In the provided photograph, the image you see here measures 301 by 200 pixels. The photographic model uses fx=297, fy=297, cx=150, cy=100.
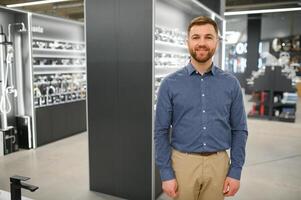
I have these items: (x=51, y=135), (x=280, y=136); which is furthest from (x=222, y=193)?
(x=280, y=136)

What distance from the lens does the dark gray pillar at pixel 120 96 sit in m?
3.09

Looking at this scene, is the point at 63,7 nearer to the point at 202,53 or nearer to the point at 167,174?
the point at 202,53

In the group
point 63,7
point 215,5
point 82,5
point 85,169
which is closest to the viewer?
point 85,169

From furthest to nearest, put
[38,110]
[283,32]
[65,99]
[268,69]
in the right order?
[283,32] → [268,69] → [65,99] → [38,110]

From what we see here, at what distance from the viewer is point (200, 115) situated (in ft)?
5.73

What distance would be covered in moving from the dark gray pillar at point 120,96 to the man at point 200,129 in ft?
4.25

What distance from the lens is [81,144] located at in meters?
5.65

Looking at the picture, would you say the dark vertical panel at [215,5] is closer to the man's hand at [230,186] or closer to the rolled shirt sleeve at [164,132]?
the rolled shirt sleeve at [164,132]

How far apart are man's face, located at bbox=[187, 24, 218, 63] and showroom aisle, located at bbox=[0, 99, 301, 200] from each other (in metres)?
2.16

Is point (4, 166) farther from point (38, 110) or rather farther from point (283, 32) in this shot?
point (283, 32)

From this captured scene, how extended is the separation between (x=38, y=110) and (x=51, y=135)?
622 mm

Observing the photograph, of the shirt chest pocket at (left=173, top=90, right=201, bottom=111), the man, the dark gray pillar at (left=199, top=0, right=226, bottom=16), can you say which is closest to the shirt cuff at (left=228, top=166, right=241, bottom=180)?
the man

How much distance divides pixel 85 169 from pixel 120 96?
161 centimetres

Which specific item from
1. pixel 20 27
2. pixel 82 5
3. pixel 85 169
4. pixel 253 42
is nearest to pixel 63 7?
pixel 82 5
